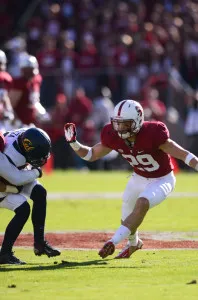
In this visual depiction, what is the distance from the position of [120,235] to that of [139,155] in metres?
0.89

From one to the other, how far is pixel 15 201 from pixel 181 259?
154 centimetres

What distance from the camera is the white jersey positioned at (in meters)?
8.08

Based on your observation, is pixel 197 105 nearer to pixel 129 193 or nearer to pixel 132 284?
pixel 129 193

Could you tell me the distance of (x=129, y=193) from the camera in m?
8.61

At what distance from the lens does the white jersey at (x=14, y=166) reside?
318 inches

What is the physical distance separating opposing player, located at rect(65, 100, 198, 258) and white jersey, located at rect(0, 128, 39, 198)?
702mm

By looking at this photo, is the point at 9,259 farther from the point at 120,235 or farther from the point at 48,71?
the point at 48,71

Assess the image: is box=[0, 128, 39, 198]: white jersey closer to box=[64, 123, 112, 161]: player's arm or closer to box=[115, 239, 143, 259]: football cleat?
box=[64, 123, 112, 161]: player's arm

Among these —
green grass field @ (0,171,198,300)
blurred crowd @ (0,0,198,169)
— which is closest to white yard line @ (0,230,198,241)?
green grass field @ (0,171,198,300)

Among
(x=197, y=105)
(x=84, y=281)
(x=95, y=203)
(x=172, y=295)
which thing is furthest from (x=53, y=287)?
(x=197, y=105)

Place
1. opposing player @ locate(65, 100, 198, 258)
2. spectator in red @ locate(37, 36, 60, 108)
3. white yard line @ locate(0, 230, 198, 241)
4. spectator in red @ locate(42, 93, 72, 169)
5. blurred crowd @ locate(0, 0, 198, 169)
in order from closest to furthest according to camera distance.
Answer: opposing player @ locate(65, 100, 198, 258)
white yard line @ locate(0, 230, 198, 241)
spectator in red @ locate(42, 93, 72, 169)
blurred crowd @ locate(0, 0, 198, 169)
spectator in red @ locate(37, 36, 60, 108)

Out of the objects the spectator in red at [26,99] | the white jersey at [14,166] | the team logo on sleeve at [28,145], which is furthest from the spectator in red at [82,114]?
the team logo on sleeve at [28,145]

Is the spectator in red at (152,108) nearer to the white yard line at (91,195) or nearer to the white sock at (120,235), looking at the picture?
the white yard line at (91,195)

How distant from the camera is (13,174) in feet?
26.6
